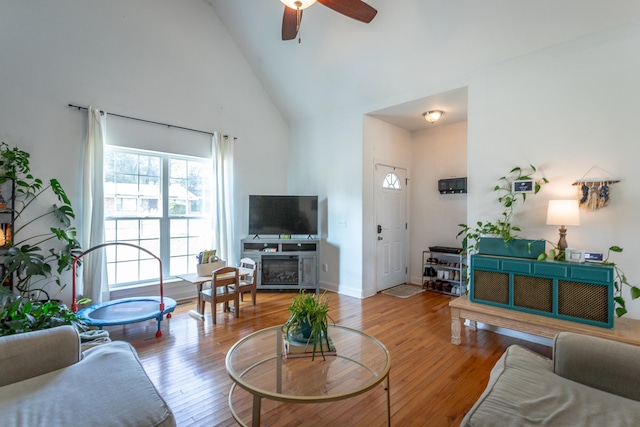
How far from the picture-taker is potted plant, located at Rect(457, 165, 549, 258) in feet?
9.61

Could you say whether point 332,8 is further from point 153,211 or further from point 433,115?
point 153,211

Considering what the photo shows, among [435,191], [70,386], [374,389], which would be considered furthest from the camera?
[435,191]

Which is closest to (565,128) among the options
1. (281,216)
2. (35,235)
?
(281,216)

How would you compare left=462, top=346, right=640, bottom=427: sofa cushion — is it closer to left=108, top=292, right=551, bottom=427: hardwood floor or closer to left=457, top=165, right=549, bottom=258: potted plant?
left=108, top=292, right=551, bottom=427: hardwood floor

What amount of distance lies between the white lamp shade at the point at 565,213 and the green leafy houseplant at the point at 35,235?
15.9 feet

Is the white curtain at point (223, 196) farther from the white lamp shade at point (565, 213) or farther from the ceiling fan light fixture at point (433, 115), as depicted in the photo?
the white lamp shade at point (565, 213)

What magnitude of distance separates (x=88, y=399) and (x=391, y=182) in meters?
4.65

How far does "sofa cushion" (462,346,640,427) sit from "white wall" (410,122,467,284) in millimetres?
3721

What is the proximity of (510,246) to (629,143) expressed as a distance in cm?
129

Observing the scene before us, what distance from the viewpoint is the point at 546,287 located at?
8.91ft

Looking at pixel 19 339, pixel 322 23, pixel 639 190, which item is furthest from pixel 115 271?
pixel 639 190

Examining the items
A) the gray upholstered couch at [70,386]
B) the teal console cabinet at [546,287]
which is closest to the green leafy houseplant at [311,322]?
the gray upholstered couch at [70,386]

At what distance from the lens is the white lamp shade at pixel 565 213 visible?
8.69 feet

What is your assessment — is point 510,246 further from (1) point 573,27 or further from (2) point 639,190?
(1) point 573,27
